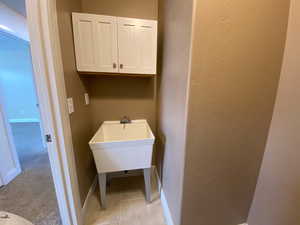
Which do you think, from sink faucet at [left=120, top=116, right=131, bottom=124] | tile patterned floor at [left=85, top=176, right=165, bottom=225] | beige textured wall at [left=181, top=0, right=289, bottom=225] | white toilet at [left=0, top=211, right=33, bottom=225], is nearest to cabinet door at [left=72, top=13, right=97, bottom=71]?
sink faucet at [left=120, top=116, right=131, bottom=124]

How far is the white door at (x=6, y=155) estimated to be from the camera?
1705mm

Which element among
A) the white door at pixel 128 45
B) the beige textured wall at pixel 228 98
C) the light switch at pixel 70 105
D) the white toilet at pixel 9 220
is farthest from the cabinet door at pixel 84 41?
the white toilet at pixel 9 220

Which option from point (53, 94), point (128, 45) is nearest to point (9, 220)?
point (53, 94)

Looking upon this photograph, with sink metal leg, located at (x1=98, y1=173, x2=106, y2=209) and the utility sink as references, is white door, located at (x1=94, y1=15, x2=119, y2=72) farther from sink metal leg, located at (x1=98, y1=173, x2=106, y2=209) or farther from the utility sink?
sink metal leg, located at (x1=98, y1=173, x2=106, y2=209)

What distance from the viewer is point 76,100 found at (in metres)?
1.27

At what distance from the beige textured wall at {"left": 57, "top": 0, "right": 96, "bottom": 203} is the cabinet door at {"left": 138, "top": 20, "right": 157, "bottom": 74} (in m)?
0.65

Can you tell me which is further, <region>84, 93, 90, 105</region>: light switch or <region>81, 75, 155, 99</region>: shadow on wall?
<region>81, 75, 155, 99</region>: shadow on wall

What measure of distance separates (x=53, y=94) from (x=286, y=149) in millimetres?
1652

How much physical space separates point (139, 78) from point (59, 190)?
1437 mm

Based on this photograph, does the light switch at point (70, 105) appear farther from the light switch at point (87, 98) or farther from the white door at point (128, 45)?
the white door at point (128, 45)

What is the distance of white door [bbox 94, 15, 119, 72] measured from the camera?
125 cm

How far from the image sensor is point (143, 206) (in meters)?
1.49

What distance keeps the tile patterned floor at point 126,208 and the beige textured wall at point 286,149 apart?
0.98 meters

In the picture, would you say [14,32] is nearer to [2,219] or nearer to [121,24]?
[121,24]
